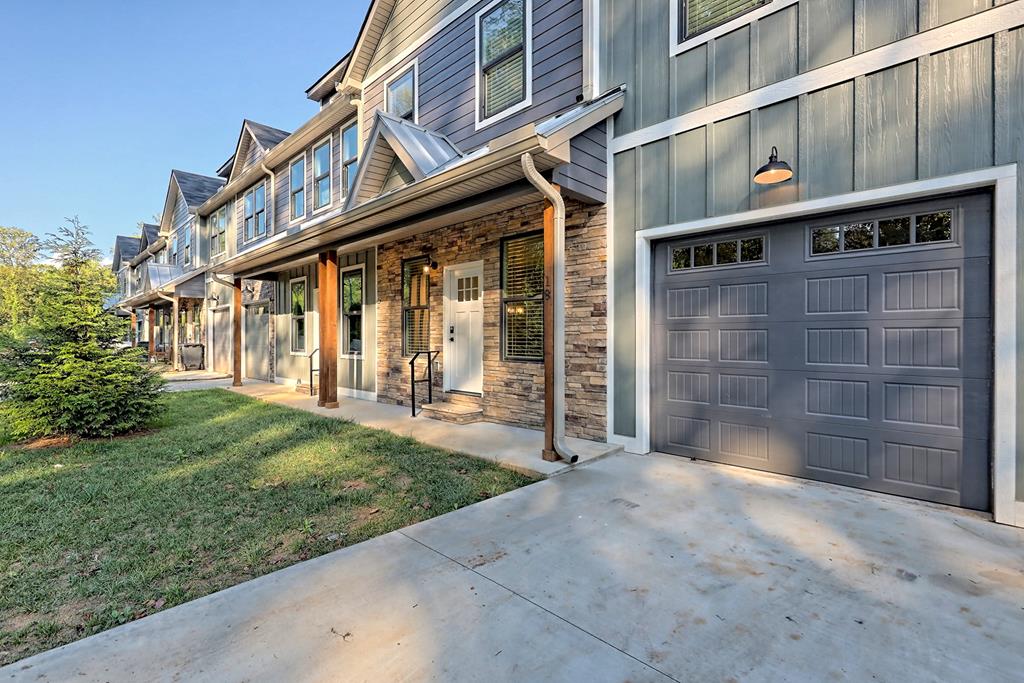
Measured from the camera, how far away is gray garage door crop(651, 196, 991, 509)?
10.7 ft

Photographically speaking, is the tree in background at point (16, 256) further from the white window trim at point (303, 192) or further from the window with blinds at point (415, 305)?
the window with blinds at point (415, 305)

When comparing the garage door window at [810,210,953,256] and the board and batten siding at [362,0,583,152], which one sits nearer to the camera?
the garage door window at [810,210,953,256]

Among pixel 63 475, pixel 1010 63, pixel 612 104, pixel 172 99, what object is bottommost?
pixel 63 475

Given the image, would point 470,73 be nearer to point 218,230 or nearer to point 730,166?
point 730,166

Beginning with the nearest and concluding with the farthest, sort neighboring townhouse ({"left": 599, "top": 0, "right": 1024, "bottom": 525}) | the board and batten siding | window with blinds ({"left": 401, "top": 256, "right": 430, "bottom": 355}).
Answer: neighboring townhouse ({"left": 599, "top": 0, "right": 1024, "bottom": 525}), the board and batten siding, window with blinds ({"left": 401, "top": 256, "right": 430, "bottom": 355})

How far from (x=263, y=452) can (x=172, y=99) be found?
27.5m

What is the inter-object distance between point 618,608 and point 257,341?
44.1 feet

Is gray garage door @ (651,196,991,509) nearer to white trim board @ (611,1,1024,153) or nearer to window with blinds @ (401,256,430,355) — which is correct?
white trim board @ (611,1,1024,153)


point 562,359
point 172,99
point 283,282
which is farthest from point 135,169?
point 562,359

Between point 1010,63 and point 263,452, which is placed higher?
point 1010,63

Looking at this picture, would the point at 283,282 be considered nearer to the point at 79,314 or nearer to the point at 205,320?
the point at 79,314

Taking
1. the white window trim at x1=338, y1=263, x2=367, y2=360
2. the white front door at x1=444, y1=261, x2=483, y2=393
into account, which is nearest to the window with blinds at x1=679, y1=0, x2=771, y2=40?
the white front door at x1=444, y1=261, x2=483, y2=393

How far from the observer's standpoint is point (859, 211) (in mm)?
3645

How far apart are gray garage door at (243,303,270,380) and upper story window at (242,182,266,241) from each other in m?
2.29
